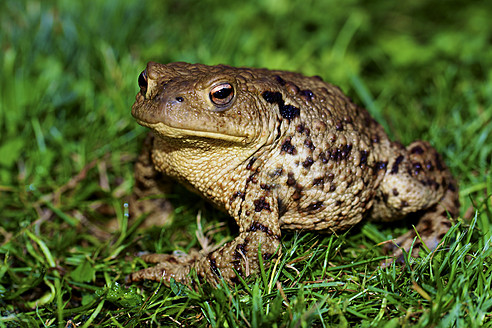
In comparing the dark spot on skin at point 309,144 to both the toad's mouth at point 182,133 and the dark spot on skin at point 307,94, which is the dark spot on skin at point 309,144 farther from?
the toad's mouth at point 182,133

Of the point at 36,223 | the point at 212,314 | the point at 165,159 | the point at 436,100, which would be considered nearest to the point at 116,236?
the point at 36,223

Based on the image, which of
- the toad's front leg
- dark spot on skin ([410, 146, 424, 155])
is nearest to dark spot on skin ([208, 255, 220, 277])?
the toad's front leg

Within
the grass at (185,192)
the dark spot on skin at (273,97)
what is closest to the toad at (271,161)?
the dark spot on skin at (273,97)

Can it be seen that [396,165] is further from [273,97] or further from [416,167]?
[273,97]

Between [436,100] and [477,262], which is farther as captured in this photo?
[436,100]

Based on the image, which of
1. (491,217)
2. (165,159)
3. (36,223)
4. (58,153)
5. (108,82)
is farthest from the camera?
(108,82)

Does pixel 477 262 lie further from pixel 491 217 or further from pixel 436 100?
pixel 436 100

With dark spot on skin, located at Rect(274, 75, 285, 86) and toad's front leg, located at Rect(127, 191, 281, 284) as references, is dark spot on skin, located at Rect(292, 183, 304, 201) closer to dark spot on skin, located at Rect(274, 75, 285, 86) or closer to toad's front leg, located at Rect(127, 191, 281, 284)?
toad's front leg, located at Rect(127, 191, 281, 284)
